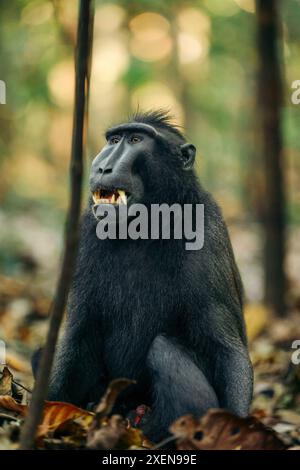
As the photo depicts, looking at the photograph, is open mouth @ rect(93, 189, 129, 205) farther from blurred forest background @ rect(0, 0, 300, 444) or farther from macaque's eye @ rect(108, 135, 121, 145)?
blurred forest background @ rect(0, 0, 300, 444)

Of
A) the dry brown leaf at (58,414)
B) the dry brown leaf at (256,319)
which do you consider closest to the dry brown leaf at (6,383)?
the dry brown leaf at (58,414)

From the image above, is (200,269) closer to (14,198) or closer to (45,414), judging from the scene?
(45,414)

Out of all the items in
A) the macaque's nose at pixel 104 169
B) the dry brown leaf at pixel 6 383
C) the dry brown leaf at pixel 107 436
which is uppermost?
the macaque's nose at pixel 104 169

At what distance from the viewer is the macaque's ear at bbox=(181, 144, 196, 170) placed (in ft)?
14.4

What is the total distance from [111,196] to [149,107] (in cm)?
402

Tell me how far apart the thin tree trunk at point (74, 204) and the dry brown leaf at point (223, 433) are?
84 cm

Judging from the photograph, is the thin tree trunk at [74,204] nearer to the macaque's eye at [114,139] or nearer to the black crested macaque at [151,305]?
the black crested macaque at [151,305]

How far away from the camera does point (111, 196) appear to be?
4004 millimetres

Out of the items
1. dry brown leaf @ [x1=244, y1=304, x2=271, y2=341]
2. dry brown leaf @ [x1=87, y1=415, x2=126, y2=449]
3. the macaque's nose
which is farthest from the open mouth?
dry brown leaf @ [x1=244, y1=304, x2=271, y2=341]

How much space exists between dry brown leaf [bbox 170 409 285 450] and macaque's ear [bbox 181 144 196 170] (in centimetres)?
179

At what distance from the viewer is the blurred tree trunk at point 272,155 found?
8367 millimetres

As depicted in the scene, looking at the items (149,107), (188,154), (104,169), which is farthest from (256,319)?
(104,169)

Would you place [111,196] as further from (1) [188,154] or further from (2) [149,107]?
(2) [149,107]
